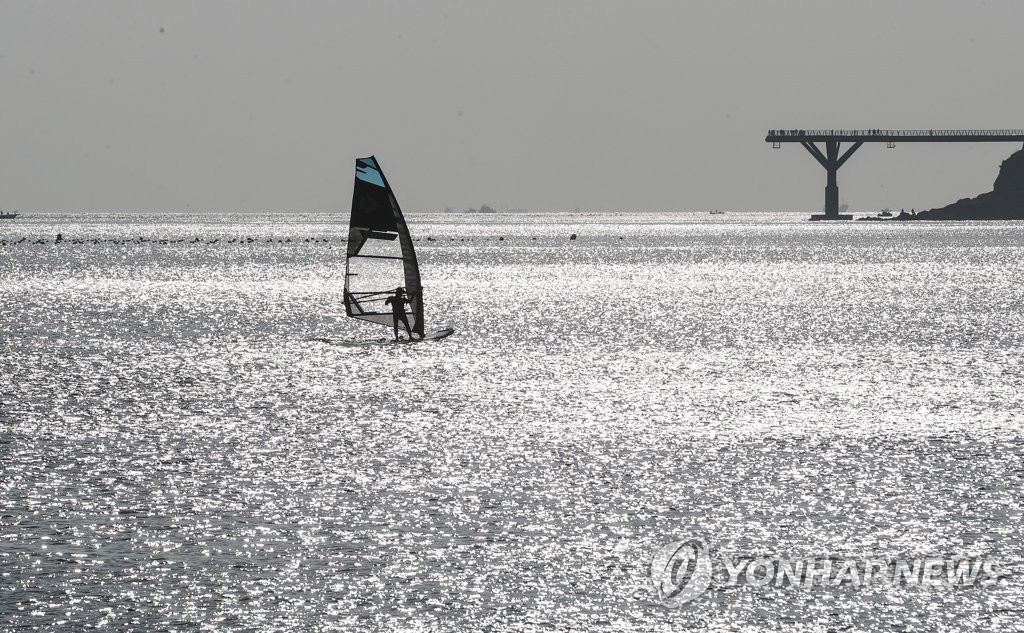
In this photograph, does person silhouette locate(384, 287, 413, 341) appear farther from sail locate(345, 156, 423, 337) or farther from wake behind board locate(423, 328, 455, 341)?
sail locate(345, 156, 423, 337)

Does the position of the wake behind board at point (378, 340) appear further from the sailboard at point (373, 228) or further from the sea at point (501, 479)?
the sailboard at point (373, 228)

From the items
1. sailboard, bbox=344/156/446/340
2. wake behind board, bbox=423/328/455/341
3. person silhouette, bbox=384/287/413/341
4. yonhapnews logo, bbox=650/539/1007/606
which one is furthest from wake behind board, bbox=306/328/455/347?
yonhapnews logo, bbox=650/539/1007/606

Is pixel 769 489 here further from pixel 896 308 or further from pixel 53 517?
pixel 896 308

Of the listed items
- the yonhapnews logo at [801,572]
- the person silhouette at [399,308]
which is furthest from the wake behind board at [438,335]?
the yonhapnews logo at [801,572]

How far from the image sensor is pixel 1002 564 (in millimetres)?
20672

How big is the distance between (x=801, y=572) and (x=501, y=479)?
836 centimetres

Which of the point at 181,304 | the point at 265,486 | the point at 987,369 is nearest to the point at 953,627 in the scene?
the point at 265,486

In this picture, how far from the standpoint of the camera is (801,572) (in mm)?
20484

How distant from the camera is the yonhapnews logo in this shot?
1981 centimetres

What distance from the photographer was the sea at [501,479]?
19.0 metres

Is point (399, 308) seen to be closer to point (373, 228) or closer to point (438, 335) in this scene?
point (438, 335)

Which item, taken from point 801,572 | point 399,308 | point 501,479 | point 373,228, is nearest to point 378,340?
point 399,308

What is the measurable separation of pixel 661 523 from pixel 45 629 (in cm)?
1010

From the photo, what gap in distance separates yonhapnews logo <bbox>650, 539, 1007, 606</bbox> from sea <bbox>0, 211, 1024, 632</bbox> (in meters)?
0.08
